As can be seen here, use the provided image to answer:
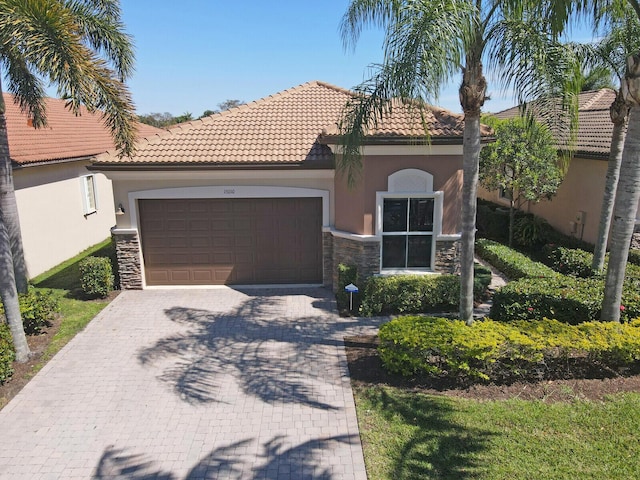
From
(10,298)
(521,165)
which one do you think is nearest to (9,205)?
(10,298)

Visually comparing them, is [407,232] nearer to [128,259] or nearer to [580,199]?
[128,259]

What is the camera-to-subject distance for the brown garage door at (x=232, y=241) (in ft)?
40.2

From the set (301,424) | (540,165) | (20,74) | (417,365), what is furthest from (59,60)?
(540,165)

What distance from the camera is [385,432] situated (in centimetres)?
635

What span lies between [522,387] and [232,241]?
7.96 metres

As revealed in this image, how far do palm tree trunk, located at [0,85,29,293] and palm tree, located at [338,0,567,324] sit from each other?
6.90 meters

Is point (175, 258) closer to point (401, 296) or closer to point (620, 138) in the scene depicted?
point (401, 296)

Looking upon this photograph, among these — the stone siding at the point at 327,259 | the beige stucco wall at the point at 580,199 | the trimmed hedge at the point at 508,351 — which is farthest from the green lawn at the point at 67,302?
the beige stucco wall at the point at 580,199

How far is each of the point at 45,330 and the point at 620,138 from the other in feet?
45.3

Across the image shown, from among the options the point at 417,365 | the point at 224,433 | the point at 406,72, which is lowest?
the point at 224,433

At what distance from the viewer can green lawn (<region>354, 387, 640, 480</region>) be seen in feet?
18.2

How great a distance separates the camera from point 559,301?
8906 mm

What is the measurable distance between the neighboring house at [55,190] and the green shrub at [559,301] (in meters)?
11.4

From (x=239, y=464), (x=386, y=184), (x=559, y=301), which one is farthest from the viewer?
(x=386, y=184)
